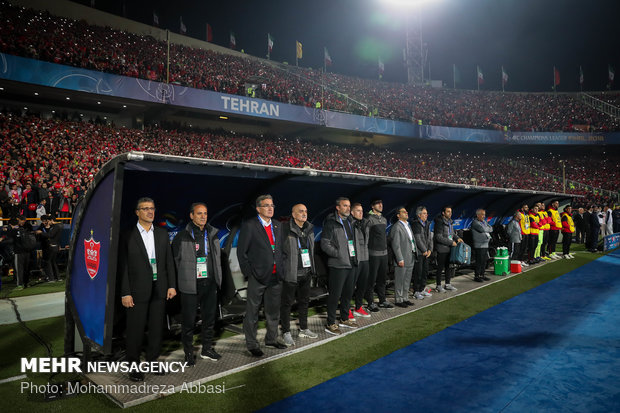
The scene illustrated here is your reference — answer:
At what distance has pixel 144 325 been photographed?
153 inches

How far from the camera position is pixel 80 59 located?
61.9 feet

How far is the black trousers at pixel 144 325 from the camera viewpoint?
3820mm

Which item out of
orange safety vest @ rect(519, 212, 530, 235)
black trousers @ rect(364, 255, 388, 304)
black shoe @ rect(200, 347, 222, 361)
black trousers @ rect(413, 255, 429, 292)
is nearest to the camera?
black shoe @ rect(200, 347, 222, 361)

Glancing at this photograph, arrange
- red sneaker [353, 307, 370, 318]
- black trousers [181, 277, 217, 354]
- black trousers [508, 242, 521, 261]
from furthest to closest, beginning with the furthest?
black trousers [508, 242, 521, 261]
red sneaker [353, 307, 370, 318]
black trousers [181, 277, 217, 354]

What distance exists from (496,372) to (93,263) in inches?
173

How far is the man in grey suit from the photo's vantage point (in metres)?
6.86

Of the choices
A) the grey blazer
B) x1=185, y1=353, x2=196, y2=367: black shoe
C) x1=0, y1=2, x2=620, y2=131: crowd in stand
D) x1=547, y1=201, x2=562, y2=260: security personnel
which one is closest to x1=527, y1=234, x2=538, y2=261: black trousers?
x1=547, y1=201, x2=562, y2=260: security personnel

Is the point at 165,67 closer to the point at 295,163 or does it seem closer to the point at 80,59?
the point at 80,59

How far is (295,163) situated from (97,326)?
74.7 ft

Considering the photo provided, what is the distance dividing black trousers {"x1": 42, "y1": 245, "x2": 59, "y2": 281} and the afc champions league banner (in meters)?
11.8

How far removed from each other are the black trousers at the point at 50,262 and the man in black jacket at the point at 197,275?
7.34 metres

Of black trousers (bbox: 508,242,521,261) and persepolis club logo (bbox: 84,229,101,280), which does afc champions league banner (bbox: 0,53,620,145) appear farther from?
black trousers (bbox: 508,242,521,261)

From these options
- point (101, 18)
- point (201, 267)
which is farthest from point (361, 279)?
point (101, 18)

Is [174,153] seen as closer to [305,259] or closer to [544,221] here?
[544,221]
